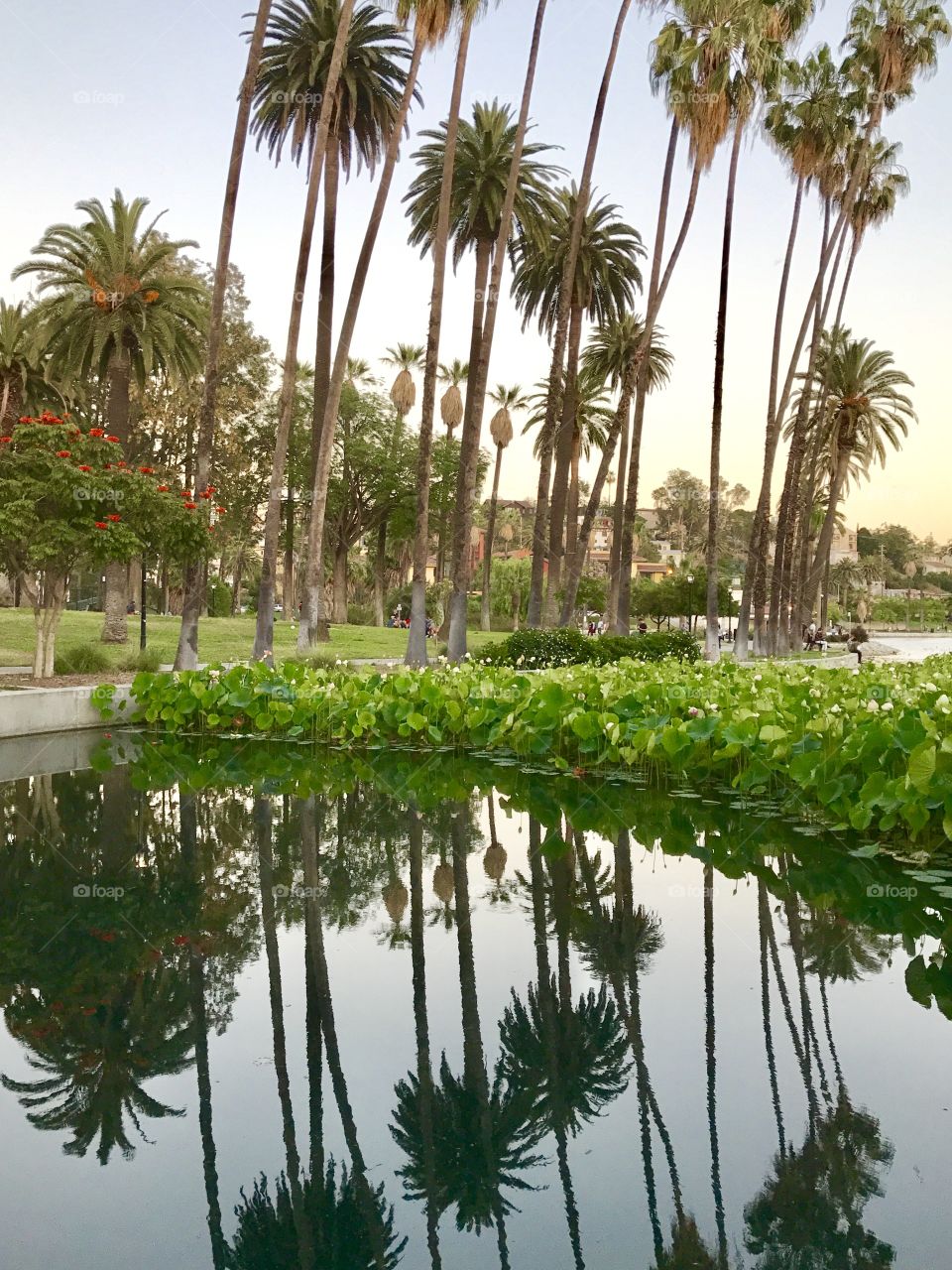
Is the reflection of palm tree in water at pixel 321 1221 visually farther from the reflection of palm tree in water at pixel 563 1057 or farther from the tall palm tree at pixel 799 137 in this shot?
the tall palm tree at pixel 799 137

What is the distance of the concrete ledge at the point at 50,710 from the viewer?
13875 millimetres

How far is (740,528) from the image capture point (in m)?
139

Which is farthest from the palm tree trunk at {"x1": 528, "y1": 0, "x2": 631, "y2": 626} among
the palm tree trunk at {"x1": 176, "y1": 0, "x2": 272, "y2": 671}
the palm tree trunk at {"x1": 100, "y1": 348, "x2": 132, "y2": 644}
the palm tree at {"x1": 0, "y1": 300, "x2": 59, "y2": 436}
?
the palm tree at {"x1": 0, "y1": 300, "x2": 59, "y2": 436}

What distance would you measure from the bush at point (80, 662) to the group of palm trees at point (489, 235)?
1.52m

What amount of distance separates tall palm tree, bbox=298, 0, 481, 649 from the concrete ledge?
958 centimetres

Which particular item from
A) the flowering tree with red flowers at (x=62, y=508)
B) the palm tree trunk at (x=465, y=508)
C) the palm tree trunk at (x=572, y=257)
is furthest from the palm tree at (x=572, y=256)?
the flowering tree with red flowers at (x=62, y=508)

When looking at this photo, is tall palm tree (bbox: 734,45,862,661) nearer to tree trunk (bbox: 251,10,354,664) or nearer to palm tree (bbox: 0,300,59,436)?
tree trunk (bbox: 251,10,354,664)

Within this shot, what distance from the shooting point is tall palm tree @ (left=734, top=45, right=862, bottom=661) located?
3578 centimetres

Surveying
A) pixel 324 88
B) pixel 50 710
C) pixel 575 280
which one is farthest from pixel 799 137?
pixel 50 710

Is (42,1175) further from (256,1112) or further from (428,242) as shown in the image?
(428,242)

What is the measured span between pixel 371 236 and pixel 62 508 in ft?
36.8

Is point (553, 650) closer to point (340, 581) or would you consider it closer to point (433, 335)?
point (433, 335)

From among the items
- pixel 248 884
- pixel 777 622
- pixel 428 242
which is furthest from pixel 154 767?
pixel 777 622

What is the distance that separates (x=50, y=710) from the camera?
47.7 feet
